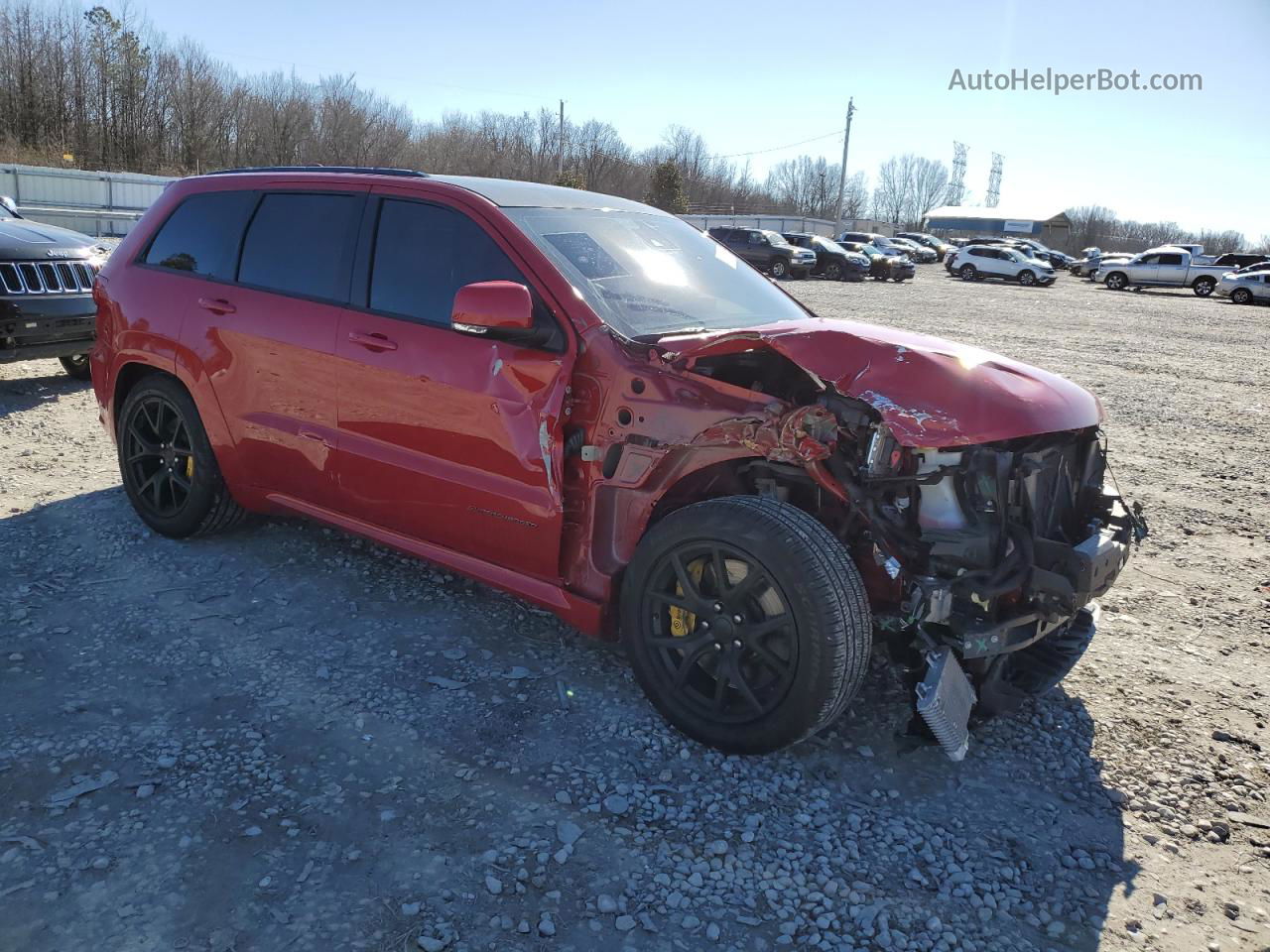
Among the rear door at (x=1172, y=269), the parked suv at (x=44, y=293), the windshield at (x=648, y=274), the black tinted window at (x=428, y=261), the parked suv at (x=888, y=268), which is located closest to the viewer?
the windshield at (x=648, y=274)

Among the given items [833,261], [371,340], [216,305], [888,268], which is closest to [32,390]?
[216,305]

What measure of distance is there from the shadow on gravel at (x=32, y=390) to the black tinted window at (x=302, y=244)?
4.33 metres

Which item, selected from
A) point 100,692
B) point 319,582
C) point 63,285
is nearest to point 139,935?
point 100,692

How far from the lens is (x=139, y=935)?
90.7 inches

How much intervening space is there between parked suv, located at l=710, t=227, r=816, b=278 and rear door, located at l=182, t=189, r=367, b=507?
27.2 m

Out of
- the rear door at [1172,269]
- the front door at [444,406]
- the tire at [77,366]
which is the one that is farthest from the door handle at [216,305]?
the rear door at [1172,269]

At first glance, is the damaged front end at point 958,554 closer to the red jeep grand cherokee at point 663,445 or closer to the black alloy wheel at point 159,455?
the red jeep grand cherokee at point 663,445

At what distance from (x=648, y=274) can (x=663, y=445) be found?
3.12ft

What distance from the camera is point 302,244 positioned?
13.9 ft

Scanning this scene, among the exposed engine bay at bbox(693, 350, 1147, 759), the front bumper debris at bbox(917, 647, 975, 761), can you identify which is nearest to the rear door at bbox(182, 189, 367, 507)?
the exposed engine bay at bbox(693, 350, 1147, 759)

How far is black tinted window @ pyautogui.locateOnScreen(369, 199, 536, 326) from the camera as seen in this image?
3.65 meters

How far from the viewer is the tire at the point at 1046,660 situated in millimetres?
3479

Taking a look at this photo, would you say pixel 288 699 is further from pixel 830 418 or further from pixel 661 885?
pixel 830 418

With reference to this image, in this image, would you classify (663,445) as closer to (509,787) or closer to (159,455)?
(509,787)
